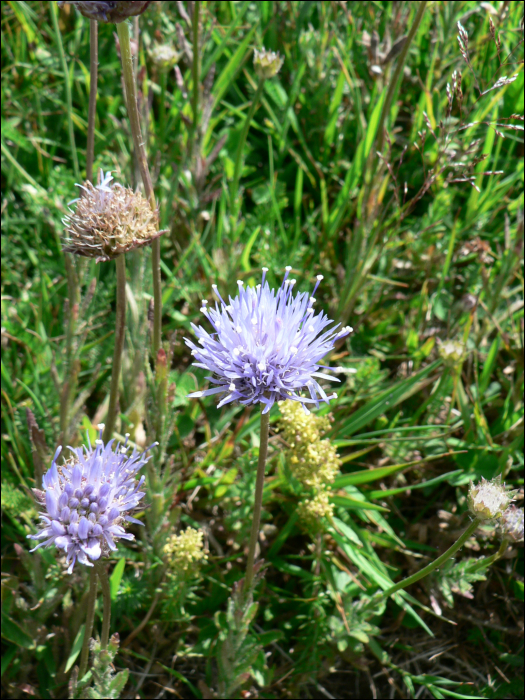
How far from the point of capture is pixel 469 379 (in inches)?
108

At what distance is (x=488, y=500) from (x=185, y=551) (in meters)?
0.93

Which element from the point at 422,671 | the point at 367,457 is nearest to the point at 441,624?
the point at 422,671

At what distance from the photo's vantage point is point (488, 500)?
154 cm

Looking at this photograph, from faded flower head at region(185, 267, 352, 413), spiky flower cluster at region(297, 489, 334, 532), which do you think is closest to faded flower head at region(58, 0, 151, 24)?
faded flower head at region(185, 267, 352, 413)

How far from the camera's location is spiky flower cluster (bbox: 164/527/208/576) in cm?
198

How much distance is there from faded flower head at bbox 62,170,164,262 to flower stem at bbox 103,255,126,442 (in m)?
0.05

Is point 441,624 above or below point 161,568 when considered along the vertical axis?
below

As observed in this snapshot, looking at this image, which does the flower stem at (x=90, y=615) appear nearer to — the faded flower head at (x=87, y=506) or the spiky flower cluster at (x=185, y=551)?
the faded flower head at (x=87, y=506)

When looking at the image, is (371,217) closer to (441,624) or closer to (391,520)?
(391,520)

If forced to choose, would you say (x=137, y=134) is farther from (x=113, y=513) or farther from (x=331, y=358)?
(x=331, y=358)

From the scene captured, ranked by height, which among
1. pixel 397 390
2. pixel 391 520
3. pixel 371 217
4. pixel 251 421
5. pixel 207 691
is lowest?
pixel 207 691

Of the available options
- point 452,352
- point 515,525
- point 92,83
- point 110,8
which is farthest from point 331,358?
point 110,8

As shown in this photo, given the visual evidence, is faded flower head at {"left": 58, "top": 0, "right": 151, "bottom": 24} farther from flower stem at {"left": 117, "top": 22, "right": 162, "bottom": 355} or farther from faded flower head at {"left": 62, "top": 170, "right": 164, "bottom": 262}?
faded flower head at {"left": 62, "top": 170, "right": 164, "bottom": 262}

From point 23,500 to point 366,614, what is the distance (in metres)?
1.20
